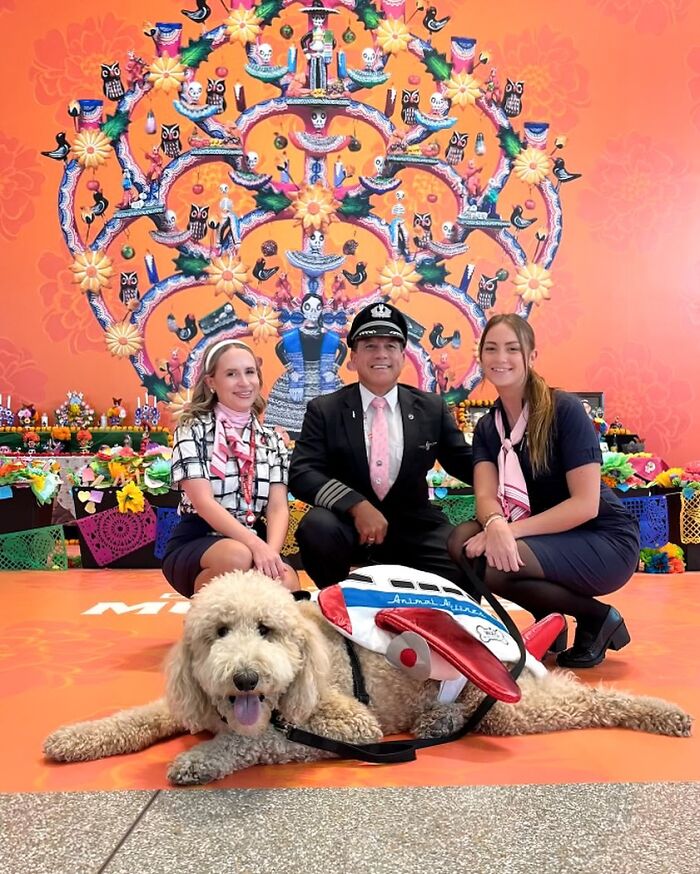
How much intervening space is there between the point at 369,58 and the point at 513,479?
5.93 meters

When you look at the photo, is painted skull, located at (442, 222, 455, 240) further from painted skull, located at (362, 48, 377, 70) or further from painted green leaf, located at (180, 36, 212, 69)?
painted green leaf, located at (180, 36, 212, 69)

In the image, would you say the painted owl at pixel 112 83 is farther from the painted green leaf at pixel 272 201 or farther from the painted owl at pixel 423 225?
the painted owl at pixel 423 225

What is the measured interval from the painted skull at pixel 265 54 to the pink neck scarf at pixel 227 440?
5580mm

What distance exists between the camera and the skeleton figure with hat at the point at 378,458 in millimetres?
2553

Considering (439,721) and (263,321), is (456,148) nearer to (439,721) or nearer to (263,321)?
(263,321)

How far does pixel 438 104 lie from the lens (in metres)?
6.99

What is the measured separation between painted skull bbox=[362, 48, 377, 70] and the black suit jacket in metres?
5.36

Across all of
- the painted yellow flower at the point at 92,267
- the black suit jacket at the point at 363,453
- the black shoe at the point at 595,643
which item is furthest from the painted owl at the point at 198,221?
the black shoe at the point at 595,643

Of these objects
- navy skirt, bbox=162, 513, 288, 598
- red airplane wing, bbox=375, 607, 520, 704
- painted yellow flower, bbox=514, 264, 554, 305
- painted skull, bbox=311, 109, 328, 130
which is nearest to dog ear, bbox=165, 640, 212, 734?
red airplane wing, bbox=375, 607, 520, 704

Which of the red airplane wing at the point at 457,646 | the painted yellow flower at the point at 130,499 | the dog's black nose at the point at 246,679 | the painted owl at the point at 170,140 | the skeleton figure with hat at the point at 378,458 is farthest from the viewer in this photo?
the painted owl at the point at 170,140

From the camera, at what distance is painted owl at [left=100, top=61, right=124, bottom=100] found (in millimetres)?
6859

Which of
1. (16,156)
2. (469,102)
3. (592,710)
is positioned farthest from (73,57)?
(592,710)

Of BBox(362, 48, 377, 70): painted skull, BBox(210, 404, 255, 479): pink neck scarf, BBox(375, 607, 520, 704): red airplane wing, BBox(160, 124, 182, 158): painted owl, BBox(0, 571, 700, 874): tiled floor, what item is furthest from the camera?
BBox(362, 48, 377, 70): painted skull

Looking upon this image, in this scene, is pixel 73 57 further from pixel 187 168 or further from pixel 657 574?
pixel 657 574
